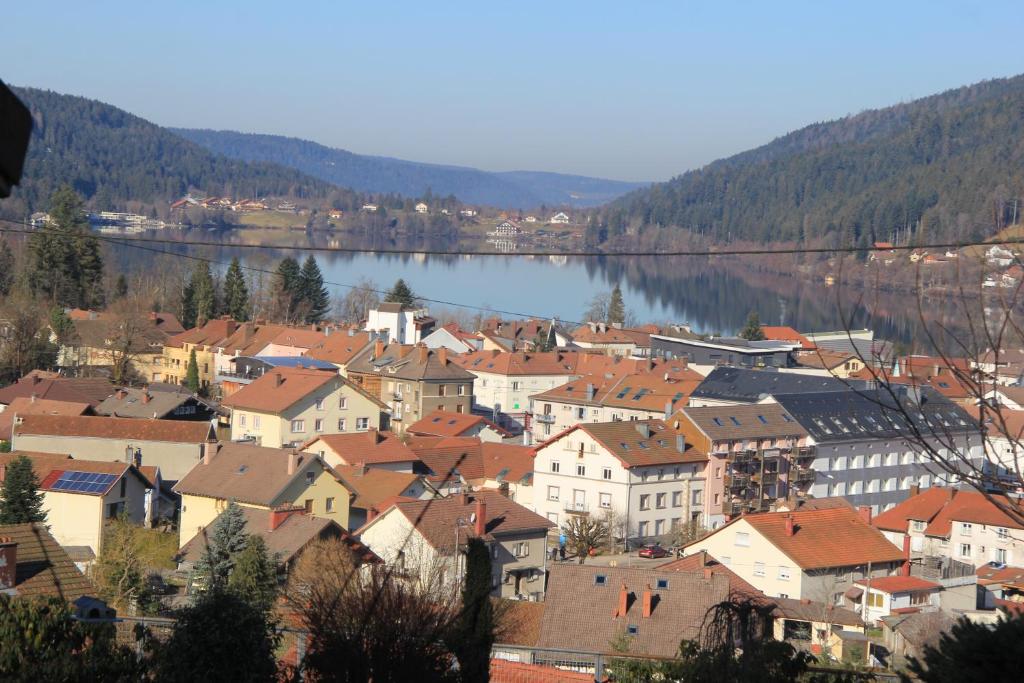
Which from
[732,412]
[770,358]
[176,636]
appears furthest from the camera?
[770,358]

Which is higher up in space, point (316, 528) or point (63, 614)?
point (63, 614)

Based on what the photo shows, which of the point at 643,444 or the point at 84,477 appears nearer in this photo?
the point at 84,477

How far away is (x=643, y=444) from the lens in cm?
1383

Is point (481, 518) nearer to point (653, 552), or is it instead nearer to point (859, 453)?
point (653, 552)

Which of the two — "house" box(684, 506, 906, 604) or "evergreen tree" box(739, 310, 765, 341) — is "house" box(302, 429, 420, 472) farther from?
"evergreen tree" box(739, 310, 765, 341)

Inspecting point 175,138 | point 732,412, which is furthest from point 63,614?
point 175,138

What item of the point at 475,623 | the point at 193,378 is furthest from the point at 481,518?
the point at 193,378

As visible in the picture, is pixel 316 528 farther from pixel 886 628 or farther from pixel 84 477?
pixel 886 628

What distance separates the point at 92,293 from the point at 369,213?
226ft

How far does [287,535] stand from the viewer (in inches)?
328

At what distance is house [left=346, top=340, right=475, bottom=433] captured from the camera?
1898cm

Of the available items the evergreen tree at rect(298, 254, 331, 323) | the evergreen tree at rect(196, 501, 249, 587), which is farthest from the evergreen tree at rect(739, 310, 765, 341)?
the evergreen tree at rect(196, 501, 249, 587)

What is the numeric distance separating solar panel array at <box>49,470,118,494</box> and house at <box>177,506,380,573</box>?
92 centimetres

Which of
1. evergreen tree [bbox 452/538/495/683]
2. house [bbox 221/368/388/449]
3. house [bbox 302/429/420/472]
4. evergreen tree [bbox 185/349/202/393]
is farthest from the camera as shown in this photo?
evergreen tree [bbox 185/349/202/393]
